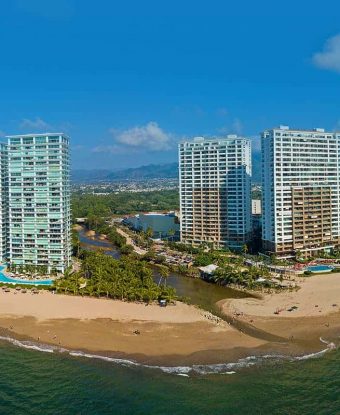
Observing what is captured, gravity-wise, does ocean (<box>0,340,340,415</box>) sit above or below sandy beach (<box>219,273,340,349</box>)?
below

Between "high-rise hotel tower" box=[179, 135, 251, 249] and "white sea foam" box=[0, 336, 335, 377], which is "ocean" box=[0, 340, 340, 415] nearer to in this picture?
"white sea foam" box=[0, 336, 335, 377]

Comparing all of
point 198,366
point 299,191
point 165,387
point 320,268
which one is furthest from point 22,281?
point 299,191

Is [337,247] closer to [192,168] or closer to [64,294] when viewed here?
[192,168]

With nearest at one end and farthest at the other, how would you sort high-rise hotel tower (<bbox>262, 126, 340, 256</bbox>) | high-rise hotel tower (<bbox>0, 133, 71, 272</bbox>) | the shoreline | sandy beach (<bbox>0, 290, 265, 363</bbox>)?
the shoreline < sandy beach (<bbox>0, 290, 265, 363</bbox>) < high-rise hotel tower (<bbox>0, 133, 71, 272</bbox>) < high-rise hotel tower (<bbox>262, 126, 340, 256</bbox>)

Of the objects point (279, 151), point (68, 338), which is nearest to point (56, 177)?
point (68, 338)

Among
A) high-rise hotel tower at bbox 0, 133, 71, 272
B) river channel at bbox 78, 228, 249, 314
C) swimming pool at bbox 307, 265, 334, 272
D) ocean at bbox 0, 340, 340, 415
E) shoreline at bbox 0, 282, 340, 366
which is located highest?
high-rise hotel tower at bbox 0, 133, 71, 272

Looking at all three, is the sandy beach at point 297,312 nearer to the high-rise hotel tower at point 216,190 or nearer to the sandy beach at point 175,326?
the sandy beach at point 175,326

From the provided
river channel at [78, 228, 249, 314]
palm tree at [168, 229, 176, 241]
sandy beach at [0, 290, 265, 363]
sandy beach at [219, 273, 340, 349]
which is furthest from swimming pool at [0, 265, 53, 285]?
palm tree at [168, 229, 176, 241]
